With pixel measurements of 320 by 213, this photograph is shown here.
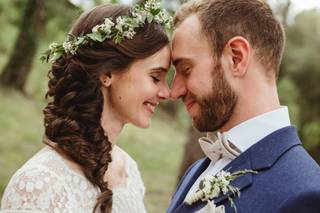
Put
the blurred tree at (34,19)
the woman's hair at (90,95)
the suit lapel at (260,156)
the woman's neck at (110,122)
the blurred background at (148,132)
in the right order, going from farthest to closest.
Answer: the blurred background at (148,132) → the blurred tree at (34,19) → the woman's neck at (110,122) → the woman's hair at (90,95) → the suit lapel at (260,156)

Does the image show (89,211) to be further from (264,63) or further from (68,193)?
(264,63)

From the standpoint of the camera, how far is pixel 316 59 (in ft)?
39.6

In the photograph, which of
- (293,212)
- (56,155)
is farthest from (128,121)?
(293,212)

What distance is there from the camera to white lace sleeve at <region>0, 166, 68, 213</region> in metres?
2.82

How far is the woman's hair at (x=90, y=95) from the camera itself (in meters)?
3.20

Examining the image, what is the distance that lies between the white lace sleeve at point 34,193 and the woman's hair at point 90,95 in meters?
0.29

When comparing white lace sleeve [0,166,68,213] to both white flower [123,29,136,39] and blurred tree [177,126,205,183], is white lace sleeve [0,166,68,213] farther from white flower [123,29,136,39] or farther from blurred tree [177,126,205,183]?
blurred tree [177,126,205,183]

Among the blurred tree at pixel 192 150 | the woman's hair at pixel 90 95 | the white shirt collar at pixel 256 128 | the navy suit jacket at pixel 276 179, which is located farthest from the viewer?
the blurred tree at pixel 192 150

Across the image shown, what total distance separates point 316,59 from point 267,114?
9.73 meters

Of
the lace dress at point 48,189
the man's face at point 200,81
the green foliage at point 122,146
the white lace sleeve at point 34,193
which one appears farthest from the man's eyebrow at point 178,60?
the green foliage at point 122,146

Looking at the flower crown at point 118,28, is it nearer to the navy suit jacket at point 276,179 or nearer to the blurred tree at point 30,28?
the navy suit jacket at point 276,179

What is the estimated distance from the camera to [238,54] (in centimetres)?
290

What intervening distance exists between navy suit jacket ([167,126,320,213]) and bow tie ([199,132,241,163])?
82mm

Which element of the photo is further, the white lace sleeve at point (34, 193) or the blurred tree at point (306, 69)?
the blurred tree at point (306, 69)
